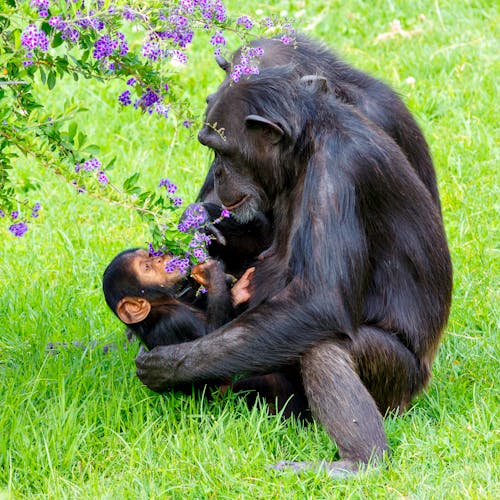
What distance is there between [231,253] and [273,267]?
2.12ft

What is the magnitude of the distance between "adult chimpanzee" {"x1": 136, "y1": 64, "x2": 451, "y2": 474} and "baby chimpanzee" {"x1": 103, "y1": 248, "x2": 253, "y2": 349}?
0.55 feet

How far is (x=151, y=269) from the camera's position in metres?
5.42

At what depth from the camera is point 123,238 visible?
23.5 ft

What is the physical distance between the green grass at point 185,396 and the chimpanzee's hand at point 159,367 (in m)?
0.11

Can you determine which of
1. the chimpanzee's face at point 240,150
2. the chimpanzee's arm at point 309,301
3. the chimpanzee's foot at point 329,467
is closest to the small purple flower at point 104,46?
the chimpanzee's face at point 240,150

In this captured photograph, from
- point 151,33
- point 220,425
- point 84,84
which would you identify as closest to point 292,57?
point 151,33

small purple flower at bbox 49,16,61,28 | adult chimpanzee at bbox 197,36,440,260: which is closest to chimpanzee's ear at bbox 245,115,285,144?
adult chimpanzee at bbox 197,36,440,260

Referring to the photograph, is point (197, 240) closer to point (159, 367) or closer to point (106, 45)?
point (159, 367)

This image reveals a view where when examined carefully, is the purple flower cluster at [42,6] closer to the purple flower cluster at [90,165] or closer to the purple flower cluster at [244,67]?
the purple flower cluster at [90,165]

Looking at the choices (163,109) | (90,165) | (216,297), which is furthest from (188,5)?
(216,297)

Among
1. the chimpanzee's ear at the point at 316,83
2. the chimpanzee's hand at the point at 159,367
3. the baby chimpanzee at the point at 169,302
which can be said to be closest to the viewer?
the chimpanzee's hand at the point at 159,367

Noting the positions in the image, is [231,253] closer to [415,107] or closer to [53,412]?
[53,412]

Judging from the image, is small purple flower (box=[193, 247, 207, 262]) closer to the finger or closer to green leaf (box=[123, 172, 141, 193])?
green leaf (box=[123, 172, 141, 193])

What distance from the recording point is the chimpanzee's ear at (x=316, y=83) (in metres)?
5.09
